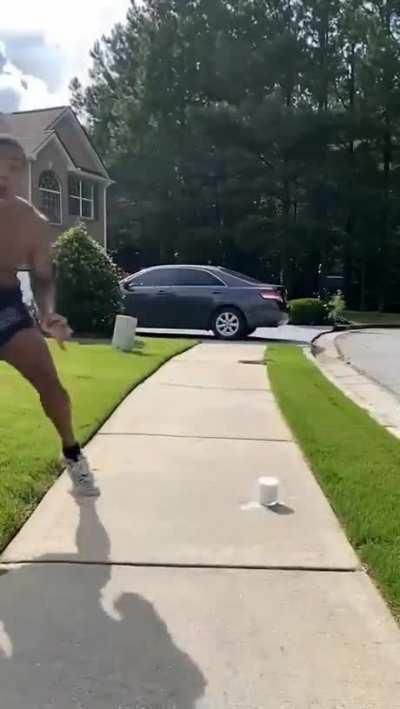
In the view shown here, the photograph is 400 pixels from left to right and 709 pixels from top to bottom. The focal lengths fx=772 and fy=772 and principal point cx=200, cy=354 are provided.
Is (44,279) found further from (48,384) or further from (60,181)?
(60,181)

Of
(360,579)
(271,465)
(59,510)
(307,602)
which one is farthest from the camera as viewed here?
(271,465)

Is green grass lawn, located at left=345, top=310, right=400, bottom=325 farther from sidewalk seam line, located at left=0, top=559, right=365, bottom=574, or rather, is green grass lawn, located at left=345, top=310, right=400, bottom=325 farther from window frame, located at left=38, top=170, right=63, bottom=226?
sidewalk seam line, located at left=0, top=559, right=365, bottom=574

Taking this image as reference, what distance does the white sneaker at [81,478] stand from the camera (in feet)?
13.5

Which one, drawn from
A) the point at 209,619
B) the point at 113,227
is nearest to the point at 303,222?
the point at 113,227

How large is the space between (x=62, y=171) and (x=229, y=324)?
16266 millimetres

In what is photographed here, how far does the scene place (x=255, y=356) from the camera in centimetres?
1164

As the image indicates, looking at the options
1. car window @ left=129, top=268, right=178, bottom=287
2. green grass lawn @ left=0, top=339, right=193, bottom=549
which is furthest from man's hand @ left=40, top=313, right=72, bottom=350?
car window @ left=129, top=268, right=178, bottom=287

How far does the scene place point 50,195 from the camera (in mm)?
28969

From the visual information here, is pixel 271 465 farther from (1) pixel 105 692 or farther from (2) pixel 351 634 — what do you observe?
(1) pixel 105 692

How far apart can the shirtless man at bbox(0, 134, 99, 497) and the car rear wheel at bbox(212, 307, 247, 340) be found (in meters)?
11.6

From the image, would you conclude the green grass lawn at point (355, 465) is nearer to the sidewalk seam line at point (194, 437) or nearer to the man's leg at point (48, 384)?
the sidewalk seam line at point (194, 437)

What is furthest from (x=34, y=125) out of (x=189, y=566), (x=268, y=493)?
(x=189, y=566)

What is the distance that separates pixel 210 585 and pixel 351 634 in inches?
24.4

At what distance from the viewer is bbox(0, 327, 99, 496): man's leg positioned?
3600 millimetres
